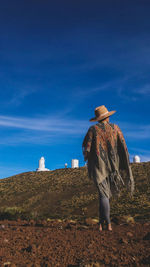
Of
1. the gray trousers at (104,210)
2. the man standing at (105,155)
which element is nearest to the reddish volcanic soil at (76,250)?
the gray trousers at (104,210)

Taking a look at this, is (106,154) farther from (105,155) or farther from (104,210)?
(104,210)

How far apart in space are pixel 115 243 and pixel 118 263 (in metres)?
0.96

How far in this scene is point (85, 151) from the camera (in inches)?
198

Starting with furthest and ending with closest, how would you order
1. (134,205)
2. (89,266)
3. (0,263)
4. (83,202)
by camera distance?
1. (83,202)
2. (134,205)
3. (0,263)
4. (89,266)

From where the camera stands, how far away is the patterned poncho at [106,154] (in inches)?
198

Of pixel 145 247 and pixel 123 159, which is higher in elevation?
pixel 123 159

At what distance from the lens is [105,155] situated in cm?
510

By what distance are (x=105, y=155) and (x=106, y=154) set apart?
0.11ft

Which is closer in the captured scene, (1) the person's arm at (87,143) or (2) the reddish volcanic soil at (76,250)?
(2) the reddish volcanic soil at (76,250)

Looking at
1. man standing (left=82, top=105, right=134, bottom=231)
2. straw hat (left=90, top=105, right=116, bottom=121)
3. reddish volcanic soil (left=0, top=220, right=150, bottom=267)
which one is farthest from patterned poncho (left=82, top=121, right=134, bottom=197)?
reddish volcanic soil (left=0, top=220, right=150, bottom=267)

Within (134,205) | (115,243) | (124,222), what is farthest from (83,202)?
(115,243)

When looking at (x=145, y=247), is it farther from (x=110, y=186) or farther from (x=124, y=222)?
(x=124, y=222)

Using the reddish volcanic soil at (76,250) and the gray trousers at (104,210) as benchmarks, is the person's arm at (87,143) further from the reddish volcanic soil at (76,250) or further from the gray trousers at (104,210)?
the reddish volcanic soil at (76,250)

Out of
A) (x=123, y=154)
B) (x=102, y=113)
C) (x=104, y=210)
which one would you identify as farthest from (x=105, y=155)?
(x=104, y=210)
